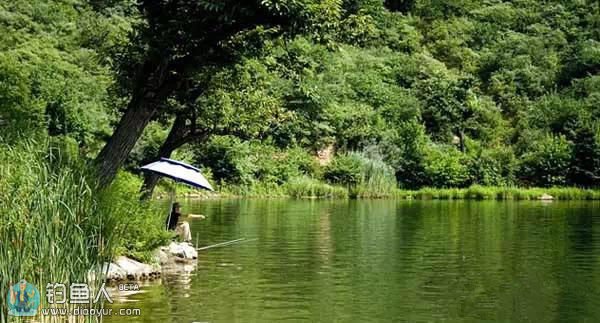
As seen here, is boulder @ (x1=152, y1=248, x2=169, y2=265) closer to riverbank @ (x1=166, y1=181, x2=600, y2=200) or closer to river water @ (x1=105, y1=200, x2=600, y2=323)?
river water @ (x1=105, y1=200, x2=600, y2=323)

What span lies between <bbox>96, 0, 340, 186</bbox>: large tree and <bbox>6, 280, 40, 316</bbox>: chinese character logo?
426 centimetres

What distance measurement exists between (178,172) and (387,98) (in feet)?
103

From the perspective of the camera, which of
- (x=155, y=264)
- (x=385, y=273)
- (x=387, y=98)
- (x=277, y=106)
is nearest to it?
(x=155, y=264)

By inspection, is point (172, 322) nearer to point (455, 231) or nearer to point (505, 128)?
point (455, 231)

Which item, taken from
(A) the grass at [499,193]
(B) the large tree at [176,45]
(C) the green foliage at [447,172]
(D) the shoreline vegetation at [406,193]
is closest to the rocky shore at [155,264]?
(B) the large tree at [176,45]

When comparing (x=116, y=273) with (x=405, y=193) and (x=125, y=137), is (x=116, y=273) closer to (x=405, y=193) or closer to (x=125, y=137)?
(x=125, y=137)

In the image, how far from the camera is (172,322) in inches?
379

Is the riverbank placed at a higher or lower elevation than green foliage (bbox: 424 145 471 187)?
lower

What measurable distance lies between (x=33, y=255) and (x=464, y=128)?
126ft

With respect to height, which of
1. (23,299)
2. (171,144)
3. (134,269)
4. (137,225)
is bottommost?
(134,269)

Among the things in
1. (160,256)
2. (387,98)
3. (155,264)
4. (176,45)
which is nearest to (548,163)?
(387,98)

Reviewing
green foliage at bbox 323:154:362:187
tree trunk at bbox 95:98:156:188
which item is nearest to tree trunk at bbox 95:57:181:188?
tree trunk at bbox 95:98:156:188

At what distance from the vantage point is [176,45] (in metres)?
12.2

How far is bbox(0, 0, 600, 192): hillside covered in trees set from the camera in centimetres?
3347
